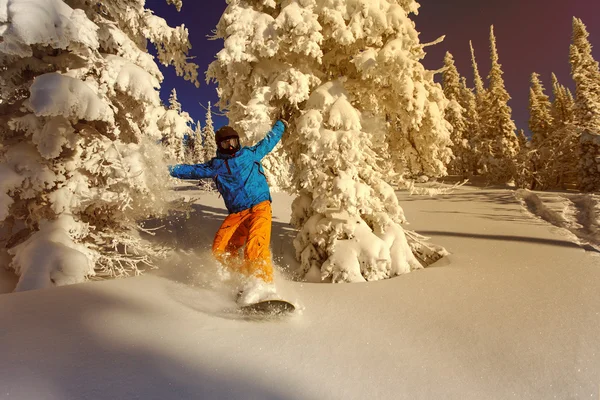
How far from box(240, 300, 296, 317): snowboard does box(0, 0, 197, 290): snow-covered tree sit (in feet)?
8.93

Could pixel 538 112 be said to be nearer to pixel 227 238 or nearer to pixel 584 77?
pixel 584 77

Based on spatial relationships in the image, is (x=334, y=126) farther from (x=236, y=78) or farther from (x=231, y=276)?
(x=231, y=276)

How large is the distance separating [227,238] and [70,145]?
106 inches

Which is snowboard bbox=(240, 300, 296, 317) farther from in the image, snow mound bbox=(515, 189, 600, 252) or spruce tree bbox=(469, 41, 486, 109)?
spruce tree bbox=(469, 41, 486, 109)

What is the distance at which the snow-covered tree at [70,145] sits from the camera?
162 inches

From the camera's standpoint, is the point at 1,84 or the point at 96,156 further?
the point at 96,156

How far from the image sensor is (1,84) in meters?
4.50

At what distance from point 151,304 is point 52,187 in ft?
10.4

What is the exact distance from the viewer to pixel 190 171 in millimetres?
4852

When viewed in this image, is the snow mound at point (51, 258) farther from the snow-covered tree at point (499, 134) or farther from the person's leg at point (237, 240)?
the snow-covered tree at point (499, 134)

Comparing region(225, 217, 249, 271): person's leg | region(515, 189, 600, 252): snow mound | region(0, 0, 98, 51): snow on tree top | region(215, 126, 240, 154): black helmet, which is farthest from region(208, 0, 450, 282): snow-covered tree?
region(515, 189, 600, 252): snow mound

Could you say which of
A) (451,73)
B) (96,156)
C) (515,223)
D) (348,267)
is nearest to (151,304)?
(96,156)

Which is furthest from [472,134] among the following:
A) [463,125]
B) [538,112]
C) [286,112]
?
Result: [286,112]

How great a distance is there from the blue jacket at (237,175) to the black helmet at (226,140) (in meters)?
0.08
